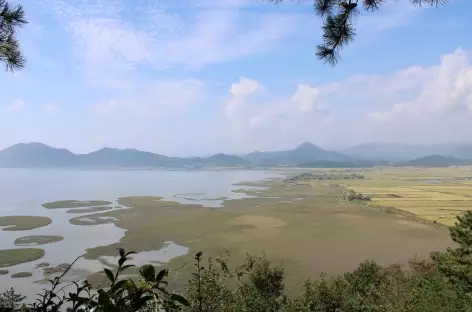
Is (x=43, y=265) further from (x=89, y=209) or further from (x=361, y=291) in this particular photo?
(x=89, y=209)

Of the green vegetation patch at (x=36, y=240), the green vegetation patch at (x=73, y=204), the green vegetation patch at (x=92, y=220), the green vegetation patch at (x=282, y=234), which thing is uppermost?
the green vegetation patch at (x=73, y=204)

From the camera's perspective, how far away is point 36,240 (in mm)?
25766

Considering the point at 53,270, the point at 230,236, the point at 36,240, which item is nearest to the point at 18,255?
the point at 36,240

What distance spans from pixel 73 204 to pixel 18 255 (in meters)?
22.4

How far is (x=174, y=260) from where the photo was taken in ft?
72.3

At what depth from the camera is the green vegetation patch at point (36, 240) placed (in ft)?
82.0

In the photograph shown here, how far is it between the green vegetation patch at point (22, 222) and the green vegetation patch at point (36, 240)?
344 cm

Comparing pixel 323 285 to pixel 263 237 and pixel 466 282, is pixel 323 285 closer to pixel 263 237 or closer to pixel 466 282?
pixel 466 282

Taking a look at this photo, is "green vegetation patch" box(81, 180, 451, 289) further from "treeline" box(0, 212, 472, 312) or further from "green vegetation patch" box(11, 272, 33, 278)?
"treeline" box(0, 212, 472, 312)

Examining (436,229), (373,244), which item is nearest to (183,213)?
(373,244)

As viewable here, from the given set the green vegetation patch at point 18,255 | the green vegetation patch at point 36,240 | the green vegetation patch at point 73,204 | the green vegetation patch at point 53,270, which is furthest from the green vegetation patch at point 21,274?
the green vegetation patch at point 73,204

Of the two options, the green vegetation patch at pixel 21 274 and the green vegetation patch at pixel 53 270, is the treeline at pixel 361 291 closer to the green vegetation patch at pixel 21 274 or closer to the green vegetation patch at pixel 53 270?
the green vegetation patch at pixel 53 270

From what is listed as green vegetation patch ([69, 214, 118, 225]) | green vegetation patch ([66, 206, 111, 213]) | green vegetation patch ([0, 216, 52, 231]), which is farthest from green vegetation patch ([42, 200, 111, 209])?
green vegetation patch ([69, 214, 118, 225])

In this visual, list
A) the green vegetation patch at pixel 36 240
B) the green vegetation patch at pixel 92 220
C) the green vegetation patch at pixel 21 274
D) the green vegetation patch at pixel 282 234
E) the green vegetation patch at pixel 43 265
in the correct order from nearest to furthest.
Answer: the green vegetation patch at pixel 21 274 → the green vegetation patch at pixel 43 265 → the green vegetation patch at pixel 282 234 → the green vegetation patch at pixel 36 240 → the green vegetation patch at pixel 92 220
